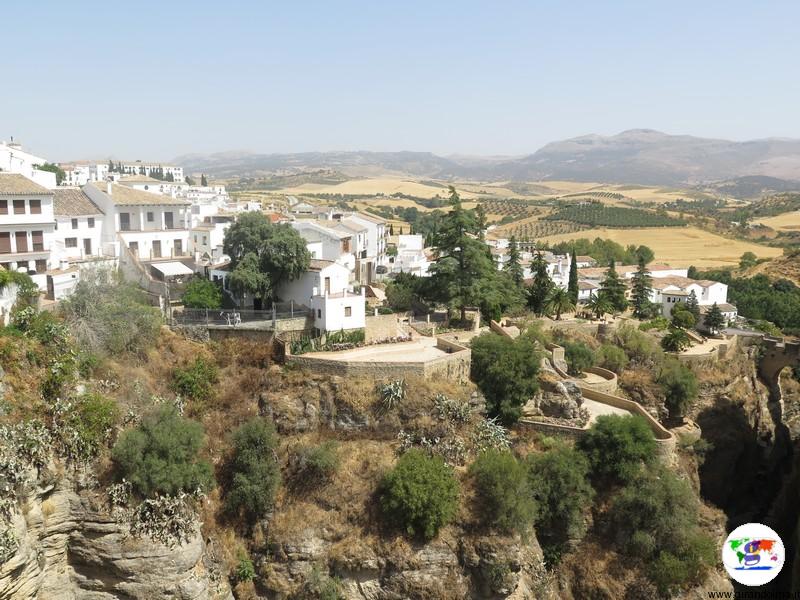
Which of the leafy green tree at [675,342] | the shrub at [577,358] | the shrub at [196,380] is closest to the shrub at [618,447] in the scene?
the shrub at [577,358]

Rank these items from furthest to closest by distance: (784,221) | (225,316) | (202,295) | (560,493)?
(784,221), (202,295), (225,316), (560,493)

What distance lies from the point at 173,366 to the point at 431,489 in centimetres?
1286

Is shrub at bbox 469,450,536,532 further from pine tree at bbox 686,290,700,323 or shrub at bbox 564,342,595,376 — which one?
pine tree at bbox 686,290,700,323

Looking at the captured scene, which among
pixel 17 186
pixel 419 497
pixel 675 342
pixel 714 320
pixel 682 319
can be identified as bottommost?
pixel 419 497

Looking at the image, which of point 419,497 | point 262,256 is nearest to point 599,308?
point 262,256

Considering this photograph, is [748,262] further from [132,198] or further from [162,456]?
[162,456]

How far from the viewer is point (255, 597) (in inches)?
1020

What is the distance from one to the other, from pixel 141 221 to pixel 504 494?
87.2 ft

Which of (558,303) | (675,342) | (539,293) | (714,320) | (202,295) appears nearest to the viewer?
(202,295)

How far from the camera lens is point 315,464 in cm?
2697

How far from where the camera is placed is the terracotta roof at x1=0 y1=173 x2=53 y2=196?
3219 centimetres

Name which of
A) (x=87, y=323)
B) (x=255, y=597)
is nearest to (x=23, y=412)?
(x=87, y=323)

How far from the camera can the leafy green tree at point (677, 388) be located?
3650cm

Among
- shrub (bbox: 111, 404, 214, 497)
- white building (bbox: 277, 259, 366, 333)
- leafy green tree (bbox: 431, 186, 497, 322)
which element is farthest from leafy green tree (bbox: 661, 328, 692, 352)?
shrub (bbox: 111, 404, 214, 497)
